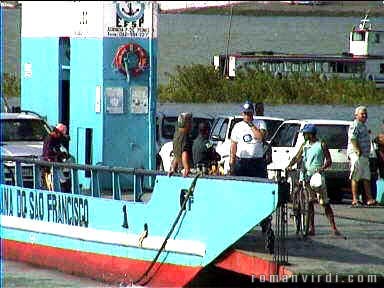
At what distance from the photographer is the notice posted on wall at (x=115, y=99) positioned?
20734 millimetres

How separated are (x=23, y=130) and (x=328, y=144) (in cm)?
510

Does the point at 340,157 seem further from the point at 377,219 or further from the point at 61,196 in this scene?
the point at 61,196

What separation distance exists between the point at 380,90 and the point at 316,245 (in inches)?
1794

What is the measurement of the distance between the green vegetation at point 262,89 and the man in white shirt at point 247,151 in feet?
108

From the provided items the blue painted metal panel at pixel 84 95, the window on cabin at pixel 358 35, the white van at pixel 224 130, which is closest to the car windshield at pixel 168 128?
the white van at pixel 224 130

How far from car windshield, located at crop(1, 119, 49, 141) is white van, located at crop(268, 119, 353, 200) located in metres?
3.68

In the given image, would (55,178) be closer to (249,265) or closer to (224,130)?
(249,265)

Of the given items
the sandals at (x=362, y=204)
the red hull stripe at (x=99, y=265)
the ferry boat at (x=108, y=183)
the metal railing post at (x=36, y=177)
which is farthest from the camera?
the sandals at (x=362, y=204)

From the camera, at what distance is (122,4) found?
68.1 ft

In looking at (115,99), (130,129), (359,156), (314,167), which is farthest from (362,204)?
(115,99)

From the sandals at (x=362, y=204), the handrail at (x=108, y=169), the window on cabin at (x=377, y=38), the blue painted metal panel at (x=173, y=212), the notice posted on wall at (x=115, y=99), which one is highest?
the window on cabin at (x=377, y=38)

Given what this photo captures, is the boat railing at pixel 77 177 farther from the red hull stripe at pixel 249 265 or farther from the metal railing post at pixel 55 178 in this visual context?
the red hull stripe at pixel 249 265

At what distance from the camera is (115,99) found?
20781mm

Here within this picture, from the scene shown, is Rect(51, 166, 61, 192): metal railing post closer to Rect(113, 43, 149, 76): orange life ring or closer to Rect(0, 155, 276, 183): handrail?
Rect(0, 155, 276, 183): handrail
